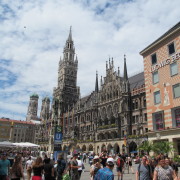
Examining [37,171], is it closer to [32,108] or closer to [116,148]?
[116,148]

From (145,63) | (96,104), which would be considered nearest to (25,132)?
(96,104)

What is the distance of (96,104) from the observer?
60.2 m

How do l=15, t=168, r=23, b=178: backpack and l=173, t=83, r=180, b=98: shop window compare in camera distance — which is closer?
l=15, t=168, r=23, b=178: backpack

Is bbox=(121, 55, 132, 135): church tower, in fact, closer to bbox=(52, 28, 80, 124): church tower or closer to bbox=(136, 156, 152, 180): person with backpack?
bbox=(52, 28, 80, 124): church tower

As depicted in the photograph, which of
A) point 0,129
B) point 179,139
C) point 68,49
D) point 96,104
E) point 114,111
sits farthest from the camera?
point 0,129

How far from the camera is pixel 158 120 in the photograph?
2523 centimetres

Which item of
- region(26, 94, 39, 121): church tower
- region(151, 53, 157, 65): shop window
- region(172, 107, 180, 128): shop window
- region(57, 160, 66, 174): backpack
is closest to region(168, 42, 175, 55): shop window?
region(151, 53, 157, 65): shop window

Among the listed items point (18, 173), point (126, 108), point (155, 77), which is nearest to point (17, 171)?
point (18, 173)

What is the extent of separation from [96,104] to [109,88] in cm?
682

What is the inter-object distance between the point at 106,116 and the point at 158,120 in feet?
103

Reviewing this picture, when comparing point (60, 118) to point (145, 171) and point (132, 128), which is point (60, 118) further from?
point (145, 171)

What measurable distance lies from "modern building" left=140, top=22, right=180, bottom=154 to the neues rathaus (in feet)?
56.2

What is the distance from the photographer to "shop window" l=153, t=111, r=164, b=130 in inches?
970

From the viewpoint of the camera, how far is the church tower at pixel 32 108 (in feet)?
524
